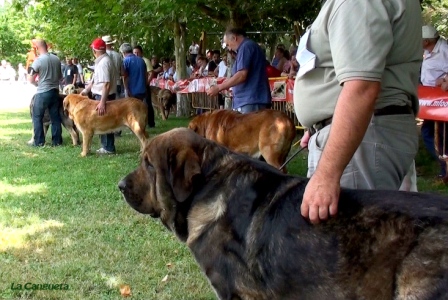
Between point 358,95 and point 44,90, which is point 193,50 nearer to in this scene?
point 44,90

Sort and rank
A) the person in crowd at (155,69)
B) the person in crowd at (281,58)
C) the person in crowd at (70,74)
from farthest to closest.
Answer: the person in crowd at (70,74)
the person in crowd at (155,69)
the person in crowd at (281,58)

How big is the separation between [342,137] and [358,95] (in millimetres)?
182

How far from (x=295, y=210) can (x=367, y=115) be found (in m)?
0.49

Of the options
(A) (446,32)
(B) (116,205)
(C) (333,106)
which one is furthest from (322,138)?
(A) (446,32)

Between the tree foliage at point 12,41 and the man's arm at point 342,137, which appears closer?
the man's arm at point 342,137

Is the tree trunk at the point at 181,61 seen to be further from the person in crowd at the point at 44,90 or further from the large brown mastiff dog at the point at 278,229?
the large brown mastiff dog at the point at 278,229

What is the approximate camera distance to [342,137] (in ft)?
7.97

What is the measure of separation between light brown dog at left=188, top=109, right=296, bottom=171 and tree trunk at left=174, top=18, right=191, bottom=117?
12.1 meters

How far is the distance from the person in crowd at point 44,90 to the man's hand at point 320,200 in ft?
39.2

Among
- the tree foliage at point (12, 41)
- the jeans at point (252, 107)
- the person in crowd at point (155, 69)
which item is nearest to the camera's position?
the jeans at point (252, 107)

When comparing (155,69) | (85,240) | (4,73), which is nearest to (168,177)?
(85,240)

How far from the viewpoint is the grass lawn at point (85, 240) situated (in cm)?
501

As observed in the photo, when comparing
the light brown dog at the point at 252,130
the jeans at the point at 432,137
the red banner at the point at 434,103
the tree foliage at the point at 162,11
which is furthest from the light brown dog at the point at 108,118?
the red banner at the point at 434,103

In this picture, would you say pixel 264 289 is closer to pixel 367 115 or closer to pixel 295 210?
pixel 295 210
